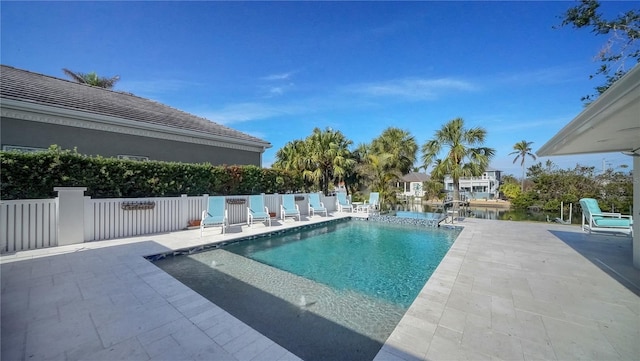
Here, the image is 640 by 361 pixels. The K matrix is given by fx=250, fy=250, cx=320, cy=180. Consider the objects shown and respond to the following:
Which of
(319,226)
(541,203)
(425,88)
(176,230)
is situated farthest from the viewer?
(541,203)

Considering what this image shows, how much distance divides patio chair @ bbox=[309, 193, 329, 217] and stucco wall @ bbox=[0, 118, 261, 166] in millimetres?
5002

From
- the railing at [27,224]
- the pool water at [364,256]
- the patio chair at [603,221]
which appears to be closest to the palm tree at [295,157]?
the pool water at [364,256]

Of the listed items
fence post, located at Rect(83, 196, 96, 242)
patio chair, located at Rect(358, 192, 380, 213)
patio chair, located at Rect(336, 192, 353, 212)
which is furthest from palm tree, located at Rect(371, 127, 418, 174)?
fence post, located at Rect(83, 196, 96, 242)

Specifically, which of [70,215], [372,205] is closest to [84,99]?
[70,215]

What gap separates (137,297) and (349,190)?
54.8ft

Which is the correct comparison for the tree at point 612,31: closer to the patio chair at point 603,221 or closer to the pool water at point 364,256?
the patio chair at point 603,221

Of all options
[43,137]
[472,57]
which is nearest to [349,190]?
[472,57]

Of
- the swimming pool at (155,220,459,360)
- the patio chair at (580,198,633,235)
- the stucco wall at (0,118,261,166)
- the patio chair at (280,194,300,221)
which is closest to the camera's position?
the swimming pool at (155,220,459,360)

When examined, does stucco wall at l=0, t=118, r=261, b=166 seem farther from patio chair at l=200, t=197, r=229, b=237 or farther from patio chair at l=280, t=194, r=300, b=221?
patio chair at l=280, t=194, r=300, b=221

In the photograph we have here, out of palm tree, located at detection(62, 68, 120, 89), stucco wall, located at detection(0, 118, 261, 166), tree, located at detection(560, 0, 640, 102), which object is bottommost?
stucco wall, located at detection(0, 118, 261, 166)

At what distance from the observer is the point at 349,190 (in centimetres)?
1961

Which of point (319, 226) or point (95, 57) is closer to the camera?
point (95, 57)

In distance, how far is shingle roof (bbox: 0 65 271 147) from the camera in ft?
27.3

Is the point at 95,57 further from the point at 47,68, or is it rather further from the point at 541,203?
the point at 541,203
